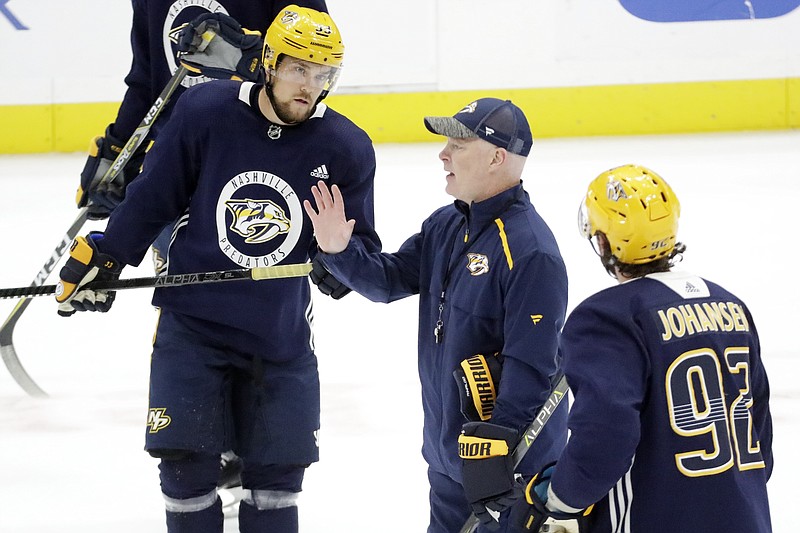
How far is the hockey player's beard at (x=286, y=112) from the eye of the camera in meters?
2.37

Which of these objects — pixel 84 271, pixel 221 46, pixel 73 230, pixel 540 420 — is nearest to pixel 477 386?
pixel 540 420

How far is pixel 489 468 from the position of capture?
192 centimetres

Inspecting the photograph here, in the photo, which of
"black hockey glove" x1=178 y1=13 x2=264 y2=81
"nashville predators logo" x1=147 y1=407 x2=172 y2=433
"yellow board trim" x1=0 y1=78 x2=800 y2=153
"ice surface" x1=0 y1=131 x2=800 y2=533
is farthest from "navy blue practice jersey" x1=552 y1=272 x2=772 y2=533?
"yellow board trim" x1=0 y1=78 x2=800 y2=153

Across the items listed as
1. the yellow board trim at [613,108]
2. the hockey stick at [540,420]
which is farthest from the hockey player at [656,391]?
the yellow board trim at [613,108]

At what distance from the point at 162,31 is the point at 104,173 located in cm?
43

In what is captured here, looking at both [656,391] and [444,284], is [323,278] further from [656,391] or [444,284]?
[656,391]

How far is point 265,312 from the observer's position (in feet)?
8.05

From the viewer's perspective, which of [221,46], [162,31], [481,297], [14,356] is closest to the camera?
[481,297]

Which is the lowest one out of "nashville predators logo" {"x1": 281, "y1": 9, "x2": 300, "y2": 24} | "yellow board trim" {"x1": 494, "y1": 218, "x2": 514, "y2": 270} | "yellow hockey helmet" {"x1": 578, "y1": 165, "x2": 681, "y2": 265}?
"yellow board trim" {"x1": 494, "y1": 218, "x2": 514, "y2": 270}

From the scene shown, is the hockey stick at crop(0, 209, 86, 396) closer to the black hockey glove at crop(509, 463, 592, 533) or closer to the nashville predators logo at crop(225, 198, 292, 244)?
the nashville predators logo at crop(225, 198, 292, 244)

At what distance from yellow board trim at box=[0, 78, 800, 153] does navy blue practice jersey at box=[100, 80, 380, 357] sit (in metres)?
5.33

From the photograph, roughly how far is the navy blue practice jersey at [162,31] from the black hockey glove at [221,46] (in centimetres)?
12

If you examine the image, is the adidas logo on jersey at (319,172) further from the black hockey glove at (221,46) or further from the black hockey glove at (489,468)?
the black hockey glove at (489,468)

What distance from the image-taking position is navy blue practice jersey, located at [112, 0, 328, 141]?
3.08 m
